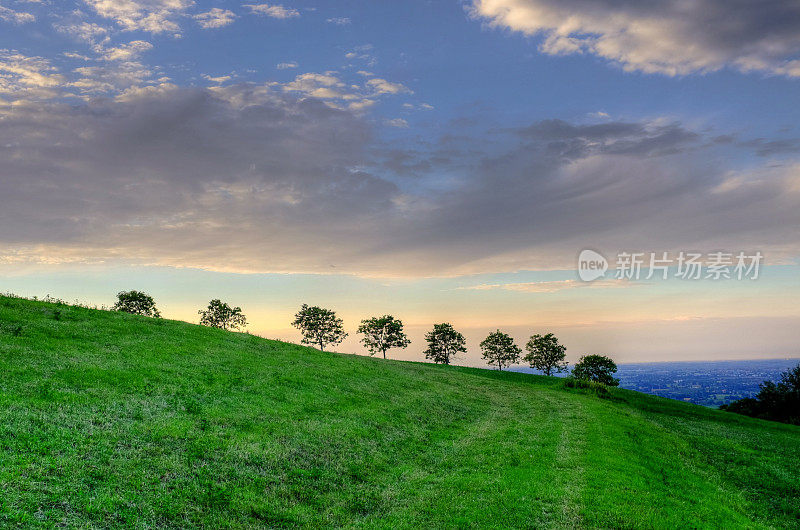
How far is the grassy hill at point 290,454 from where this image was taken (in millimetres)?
13195

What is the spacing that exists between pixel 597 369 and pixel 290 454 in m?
97.0

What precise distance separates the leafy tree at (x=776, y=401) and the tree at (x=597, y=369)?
23.9 metres

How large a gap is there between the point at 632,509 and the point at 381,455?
414 inches

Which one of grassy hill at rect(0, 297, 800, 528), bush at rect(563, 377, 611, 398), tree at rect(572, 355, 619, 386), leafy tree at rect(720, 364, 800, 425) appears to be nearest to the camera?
grassy hill at rect(0, 297, 800, 528)

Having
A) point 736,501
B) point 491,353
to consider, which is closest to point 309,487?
point 736,501

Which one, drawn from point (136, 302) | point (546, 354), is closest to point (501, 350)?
point (546, 354)

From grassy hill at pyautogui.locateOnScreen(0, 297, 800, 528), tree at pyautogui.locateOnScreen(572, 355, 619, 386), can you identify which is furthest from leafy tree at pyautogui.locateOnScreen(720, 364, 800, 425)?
grassy hill at pyautogui.locateOnScreen(0, 297, 800, 528)

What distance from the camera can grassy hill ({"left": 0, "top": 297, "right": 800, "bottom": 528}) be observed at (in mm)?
13195

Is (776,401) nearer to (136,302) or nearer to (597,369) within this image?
(597,369)

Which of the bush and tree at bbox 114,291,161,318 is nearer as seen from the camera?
the bush

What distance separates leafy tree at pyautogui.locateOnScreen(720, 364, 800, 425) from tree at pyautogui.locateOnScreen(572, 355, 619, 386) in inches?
941

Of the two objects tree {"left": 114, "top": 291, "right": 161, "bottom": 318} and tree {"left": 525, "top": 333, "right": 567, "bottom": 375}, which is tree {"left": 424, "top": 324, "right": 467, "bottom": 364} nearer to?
tree {"left": 525, "top": 333, "right": 567, "bottom": 375}

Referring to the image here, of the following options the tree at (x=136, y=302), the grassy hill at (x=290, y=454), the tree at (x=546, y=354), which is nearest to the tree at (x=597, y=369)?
the tree at (x=546, y=354)

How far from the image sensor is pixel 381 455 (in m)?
20.5
